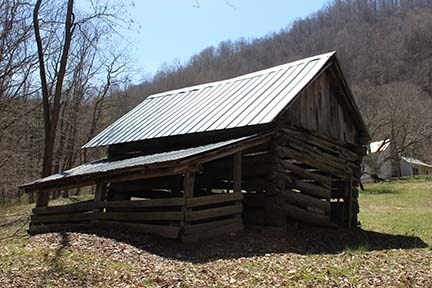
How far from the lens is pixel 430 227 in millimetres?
16781

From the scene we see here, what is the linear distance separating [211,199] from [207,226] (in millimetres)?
701

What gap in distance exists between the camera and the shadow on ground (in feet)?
34.6

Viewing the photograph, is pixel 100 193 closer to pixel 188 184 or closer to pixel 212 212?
pixel 188 184

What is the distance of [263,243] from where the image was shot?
38.4 feet

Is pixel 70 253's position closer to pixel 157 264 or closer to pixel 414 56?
pixel 157 264

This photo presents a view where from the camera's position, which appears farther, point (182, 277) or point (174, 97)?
point (174, 97)

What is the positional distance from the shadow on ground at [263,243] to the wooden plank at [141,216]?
0.51m

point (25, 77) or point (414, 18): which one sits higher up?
point (414, 18)

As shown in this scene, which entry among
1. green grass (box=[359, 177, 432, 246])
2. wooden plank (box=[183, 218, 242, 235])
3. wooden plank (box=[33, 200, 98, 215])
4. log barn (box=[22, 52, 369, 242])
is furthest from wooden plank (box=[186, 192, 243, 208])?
green grass (box=[359, 177, 432, 246])

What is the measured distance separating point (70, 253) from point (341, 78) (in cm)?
1094

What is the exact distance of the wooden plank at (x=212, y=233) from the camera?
443 inches

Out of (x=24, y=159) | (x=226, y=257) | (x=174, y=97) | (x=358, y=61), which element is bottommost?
(x=226, y=257)

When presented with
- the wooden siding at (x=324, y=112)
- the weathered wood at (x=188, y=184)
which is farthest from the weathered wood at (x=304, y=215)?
the weathered wood at (x=188, y=184)

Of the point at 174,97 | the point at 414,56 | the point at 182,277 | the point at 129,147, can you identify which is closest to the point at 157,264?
the point at 182,277
